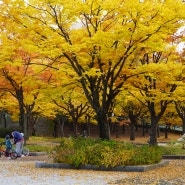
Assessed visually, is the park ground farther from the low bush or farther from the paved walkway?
the low bush

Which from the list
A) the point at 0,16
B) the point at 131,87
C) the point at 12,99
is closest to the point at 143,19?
the point at 131,87

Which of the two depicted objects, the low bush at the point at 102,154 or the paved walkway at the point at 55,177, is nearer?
the paved walkway at the point at 55,177

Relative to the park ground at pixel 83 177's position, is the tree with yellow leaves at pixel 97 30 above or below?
above

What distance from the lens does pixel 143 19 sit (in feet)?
52.1

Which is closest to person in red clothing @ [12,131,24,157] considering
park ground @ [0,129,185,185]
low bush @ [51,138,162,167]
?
low bush @ [51,138,162,167]

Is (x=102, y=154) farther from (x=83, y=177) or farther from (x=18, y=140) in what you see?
(x=18, y=140)

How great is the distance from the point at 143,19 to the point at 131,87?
5.05 meters

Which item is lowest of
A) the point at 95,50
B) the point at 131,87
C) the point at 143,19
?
the point at 131,87

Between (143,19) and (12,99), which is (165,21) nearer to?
(143,19)

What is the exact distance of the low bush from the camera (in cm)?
1465

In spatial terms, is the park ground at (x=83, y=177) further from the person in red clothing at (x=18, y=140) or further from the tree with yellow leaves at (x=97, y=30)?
the person in red clothing at (x=18, y=140)

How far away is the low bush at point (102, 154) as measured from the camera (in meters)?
14.6

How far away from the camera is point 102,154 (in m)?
14.6

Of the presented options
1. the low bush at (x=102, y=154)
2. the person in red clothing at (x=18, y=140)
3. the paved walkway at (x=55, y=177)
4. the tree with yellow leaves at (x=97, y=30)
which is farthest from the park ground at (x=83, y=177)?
the person in red clothing at (x=18, y=140)
